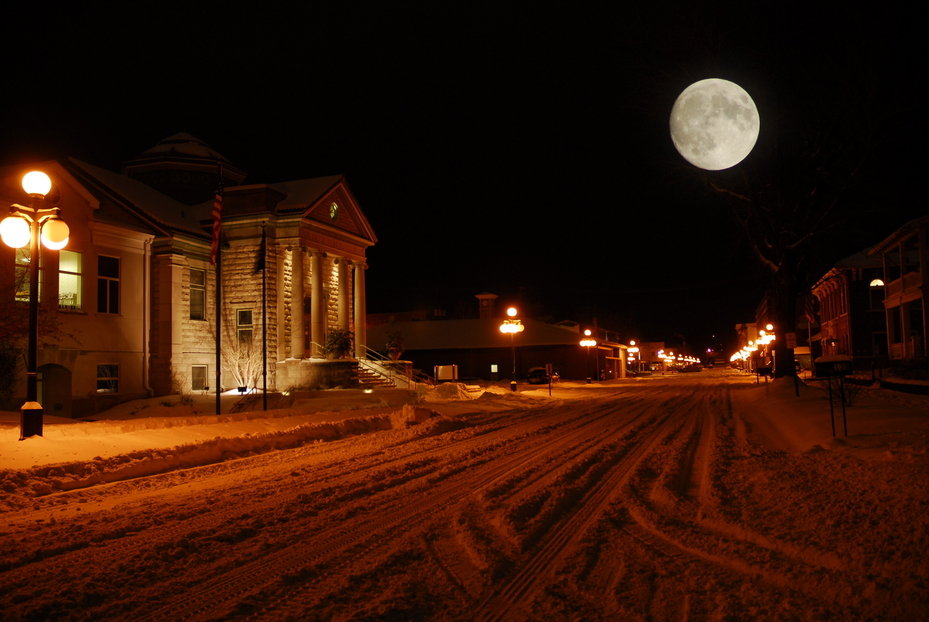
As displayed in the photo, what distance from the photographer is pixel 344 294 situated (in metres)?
39.5

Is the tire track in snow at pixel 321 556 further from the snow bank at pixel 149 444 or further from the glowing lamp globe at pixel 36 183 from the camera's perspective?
the glowing lamp globe at pixel 36 183

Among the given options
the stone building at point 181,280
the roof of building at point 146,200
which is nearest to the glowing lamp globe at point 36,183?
the stone building at point 181,280

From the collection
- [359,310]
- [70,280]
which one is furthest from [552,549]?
[359,310]

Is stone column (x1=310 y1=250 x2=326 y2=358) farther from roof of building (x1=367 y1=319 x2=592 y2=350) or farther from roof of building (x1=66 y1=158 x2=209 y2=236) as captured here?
roof of building (x1=367 y1=319 x2=592 y2=350)

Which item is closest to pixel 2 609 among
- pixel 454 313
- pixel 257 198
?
pixel 257 198

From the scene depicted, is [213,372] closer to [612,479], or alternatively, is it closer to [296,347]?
[296,347]

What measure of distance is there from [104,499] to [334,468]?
3.47m

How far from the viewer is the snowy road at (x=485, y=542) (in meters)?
5.31

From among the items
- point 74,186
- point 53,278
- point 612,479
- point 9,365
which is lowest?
point 612,479

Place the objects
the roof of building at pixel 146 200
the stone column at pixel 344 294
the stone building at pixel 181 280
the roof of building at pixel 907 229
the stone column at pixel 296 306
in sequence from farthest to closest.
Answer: the stone column at pixel 344 294, the stone column at pixel 296 306, the roof of building at pixel 907 229, the roof of building at pixel 146 200, the stone building at pixel 181 280

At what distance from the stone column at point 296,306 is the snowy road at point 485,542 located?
71.7 ft

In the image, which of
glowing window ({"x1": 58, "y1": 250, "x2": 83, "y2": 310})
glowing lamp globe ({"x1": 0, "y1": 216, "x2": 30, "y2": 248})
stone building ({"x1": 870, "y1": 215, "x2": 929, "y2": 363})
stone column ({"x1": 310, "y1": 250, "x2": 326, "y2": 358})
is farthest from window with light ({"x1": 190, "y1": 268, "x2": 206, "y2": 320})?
stone building ({"x1": 870, "y1": 215, "x2": 929, "y2": 363})

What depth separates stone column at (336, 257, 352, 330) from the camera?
3906 centimetres

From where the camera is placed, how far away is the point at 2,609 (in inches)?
206
